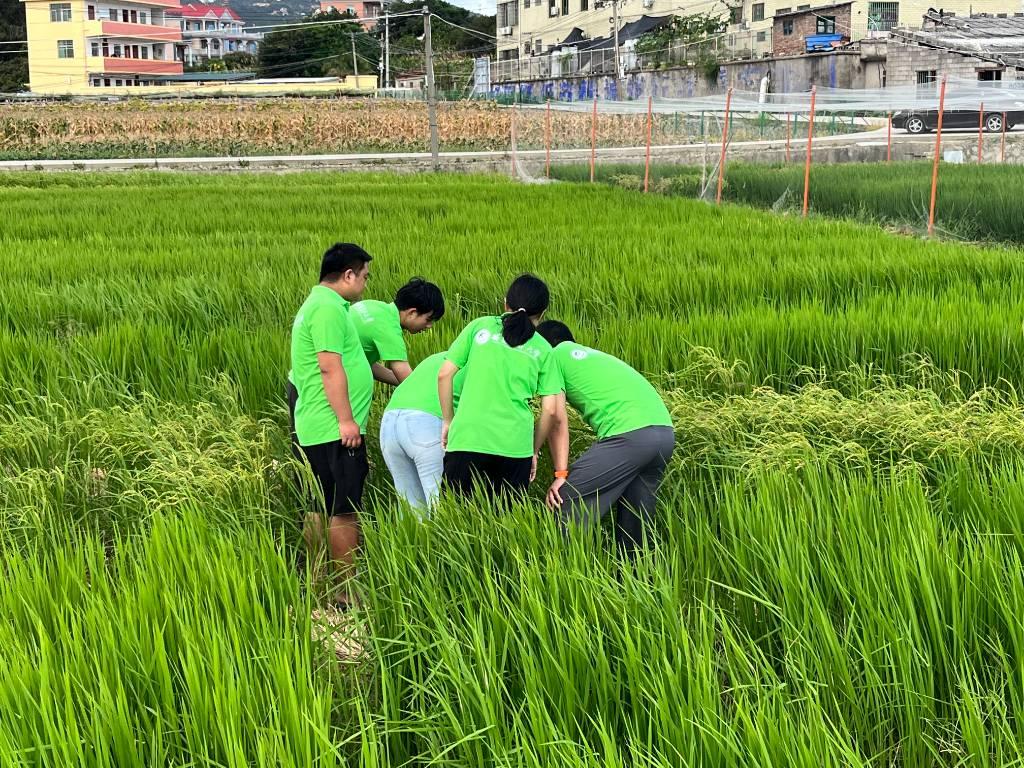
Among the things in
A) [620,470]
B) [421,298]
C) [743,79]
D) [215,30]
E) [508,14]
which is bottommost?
[620,470]

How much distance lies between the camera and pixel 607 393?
154 inches

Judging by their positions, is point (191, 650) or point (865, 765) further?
point (191, 650)

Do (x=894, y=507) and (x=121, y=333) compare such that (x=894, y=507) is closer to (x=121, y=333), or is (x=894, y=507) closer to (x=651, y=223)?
(x=121, y=333)

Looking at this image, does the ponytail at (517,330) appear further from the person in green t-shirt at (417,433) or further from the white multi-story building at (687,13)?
the white multi-story building at (687,13)

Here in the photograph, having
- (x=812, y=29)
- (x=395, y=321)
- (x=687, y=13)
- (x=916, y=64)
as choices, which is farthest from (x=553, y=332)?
(x=687, y=13)

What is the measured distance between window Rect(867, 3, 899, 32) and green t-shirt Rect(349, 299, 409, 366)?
45490 millimetres

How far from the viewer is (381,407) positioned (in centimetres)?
541

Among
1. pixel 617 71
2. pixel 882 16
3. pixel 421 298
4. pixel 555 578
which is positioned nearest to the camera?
pixel 555 578

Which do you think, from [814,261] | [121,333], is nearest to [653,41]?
[814,261]

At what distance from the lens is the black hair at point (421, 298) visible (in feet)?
14.1

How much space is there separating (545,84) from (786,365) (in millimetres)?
50926

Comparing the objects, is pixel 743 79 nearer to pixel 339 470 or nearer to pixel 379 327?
pixel 379 327

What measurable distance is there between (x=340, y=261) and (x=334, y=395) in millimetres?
523

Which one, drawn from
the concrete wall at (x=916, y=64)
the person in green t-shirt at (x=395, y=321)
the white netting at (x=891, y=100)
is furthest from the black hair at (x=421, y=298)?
the concrete wall at (x=916, y=64)
